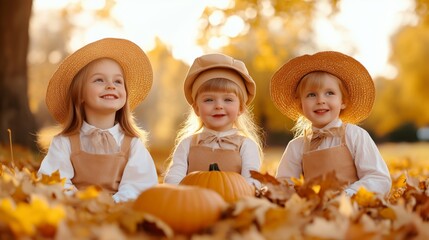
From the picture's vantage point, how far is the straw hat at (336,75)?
3.88 meters

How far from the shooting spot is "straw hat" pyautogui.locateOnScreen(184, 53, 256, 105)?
391 cm

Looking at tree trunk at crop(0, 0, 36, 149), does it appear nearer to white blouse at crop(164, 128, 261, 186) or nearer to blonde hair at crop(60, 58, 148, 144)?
blonde hair at crop(60, 58, 148, 144)

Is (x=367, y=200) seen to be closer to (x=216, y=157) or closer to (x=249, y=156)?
(x=249, y=156)

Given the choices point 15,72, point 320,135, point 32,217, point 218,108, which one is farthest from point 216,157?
point 15,72

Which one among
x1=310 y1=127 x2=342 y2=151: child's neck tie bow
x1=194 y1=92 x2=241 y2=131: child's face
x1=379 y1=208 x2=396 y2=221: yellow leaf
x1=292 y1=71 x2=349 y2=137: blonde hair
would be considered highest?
x1=292 y1=71 x2=349 y2=137: blonde hair

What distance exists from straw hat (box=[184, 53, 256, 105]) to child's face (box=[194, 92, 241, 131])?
4.4 inches

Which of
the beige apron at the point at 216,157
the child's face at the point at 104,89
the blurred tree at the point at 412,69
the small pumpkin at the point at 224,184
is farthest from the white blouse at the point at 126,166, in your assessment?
the blurred tree at the point at 412,69

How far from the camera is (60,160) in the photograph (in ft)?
12.0

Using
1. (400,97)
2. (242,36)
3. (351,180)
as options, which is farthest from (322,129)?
(400,97)

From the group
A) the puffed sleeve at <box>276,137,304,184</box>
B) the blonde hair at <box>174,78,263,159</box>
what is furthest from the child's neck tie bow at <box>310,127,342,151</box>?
the blonde hair at <box>174,78,263,159</box>

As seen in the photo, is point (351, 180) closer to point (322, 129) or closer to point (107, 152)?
point (322, 129)

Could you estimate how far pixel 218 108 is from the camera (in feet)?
12.7

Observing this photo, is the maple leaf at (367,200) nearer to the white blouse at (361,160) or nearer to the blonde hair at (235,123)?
the white blouse at (361,160)

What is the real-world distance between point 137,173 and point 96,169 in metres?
0.27
